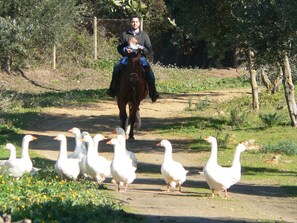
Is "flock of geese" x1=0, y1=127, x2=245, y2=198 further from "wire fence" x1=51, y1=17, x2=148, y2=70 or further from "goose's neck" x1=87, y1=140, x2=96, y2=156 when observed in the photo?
"wire fence" x1=51, y1=17, x2=148, y2=70

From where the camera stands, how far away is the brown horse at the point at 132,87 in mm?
23500

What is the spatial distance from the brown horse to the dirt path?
798 millimetres

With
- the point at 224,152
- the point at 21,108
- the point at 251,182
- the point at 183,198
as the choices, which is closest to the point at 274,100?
the point at 21,108

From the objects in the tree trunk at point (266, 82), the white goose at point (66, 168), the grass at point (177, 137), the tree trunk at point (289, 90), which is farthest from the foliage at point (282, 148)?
the tree trunk at point (266, 82)

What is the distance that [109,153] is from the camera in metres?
22.1

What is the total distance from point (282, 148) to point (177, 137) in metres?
4.62

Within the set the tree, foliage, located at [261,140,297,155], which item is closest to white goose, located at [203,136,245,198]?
the tree

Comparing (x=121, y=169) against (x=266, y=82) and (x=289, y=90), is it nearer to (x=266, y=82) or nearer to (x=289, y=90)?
(x=289, y=90)

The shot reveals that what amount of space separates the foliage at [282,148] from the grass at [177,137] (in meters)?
0.08

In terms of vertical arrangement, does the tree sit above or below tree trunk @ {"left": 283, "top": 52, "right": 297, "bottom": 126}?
above

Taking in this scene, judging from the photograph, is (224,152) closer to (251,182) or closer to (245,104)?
(251,182)

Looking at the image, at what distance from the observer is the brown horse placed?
23.5m

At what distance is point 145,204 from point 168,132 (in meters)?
13.0

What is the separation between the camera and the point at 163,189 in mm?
16406
